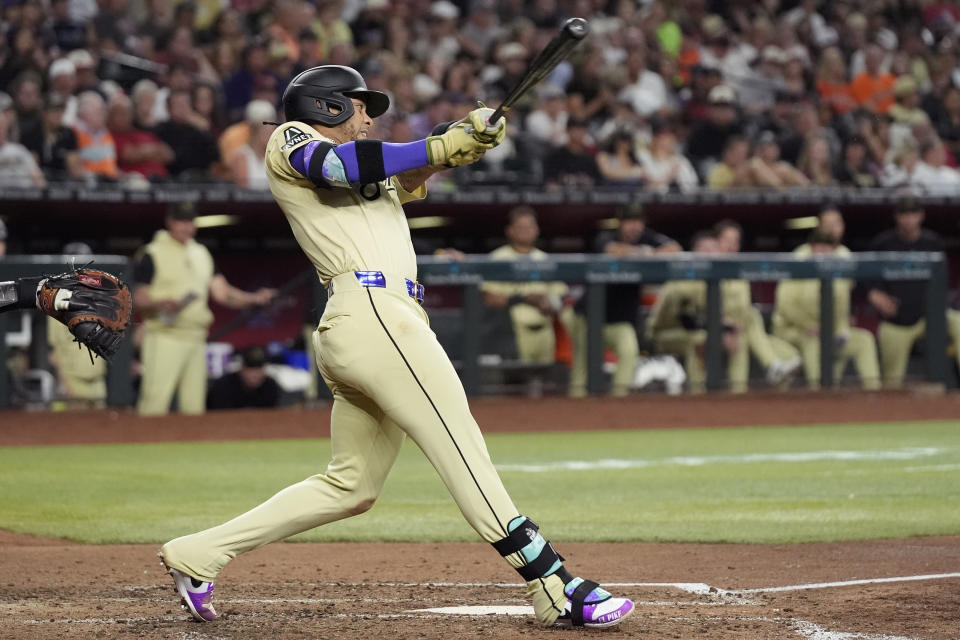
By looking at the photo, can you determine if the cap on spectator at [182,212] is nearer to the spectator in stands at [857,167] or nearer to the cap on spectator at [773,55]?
the spectator in stands at [857,167]

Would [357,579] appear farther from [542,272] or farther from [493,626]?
[542,272]

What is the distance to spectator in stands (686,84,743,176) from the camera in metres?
14.5

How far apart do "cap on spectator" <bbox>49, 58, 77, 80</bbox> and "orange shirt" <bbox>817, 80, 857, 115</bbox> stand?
27.9ft

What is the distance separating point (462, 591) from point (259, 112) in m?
8.13

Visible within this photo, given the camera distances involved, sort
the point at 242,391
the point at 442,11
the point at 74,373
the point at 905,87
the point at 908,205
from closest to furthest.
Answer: the point at 74,373 → the point at 242,391 → the point at 908,205 → the point at 442,11 → the point at 905,87

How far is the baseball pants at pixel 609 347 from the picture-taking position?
476 inches

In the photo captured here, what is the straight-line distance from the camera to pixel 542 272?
11.9 metres

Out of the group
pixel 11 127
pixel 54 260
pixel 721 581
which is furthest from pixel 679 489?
pixel 11 127

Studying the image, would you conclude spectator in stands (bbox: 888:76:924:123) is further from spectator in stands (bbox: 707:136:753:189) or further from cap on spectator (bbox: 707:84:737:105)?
spectator in stands (bbox: 707:136:753:189)

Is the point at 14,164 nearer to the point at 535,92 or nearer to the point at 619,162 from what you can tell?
the point at 535,92

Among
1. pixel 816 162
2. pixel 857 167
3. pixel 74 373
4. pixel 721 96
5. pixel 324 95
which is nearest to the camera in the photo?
pixel 324 95

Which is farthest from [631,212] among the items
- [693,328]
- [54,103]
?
[54,103]

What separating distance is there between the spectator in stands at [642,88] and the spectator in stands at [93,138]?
5.74 meters

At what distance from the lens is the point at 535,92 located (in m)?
14.4
